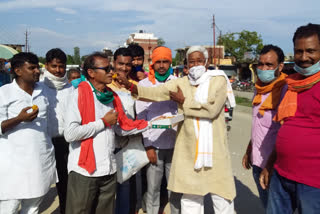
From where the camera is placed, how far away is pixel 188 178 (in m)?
2.58

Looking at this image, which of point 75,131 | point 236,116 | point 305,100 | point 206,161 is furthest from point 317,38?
point 236,116

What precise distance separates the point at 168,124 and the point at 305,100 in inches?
48.0

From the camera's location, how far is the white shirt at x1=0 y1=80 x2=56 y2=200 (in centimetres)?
237

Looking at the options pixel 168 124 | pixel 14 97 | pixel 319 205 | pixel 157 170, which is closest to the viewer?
pixel 319 205

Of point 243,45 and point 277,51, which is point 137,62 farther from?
point 243,45

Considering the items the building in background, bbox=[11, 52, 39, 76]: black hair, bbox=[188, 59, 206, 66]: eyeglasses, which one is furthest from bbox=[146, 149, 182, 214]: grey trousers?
the building in background

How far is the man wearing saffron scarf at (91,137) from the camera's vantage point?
2336 millimetres

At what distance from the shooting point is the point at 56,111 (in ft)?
10.3

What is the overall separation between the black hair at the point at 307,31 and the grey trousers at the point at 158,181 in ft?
5.91

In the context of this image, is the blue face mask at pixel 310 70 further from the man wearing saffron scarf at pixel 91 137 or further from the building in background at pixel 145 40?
the building in background at pixel 145 40

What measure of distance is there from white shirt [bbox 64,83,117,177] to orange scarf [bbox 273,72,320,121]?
4.96 feet

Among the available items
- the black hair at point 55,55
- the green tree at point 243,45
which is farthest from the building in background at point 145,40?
the black hair at point 55,55

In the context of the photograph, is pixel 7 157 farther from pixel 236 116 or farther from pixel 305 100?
pixel 236 116

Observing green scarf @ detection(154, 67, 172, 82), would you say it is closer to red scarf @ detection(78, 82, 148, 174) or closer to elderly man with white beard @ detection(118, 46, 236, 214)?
elderly man with white beard @ detection(118, 46, 236, 214)
